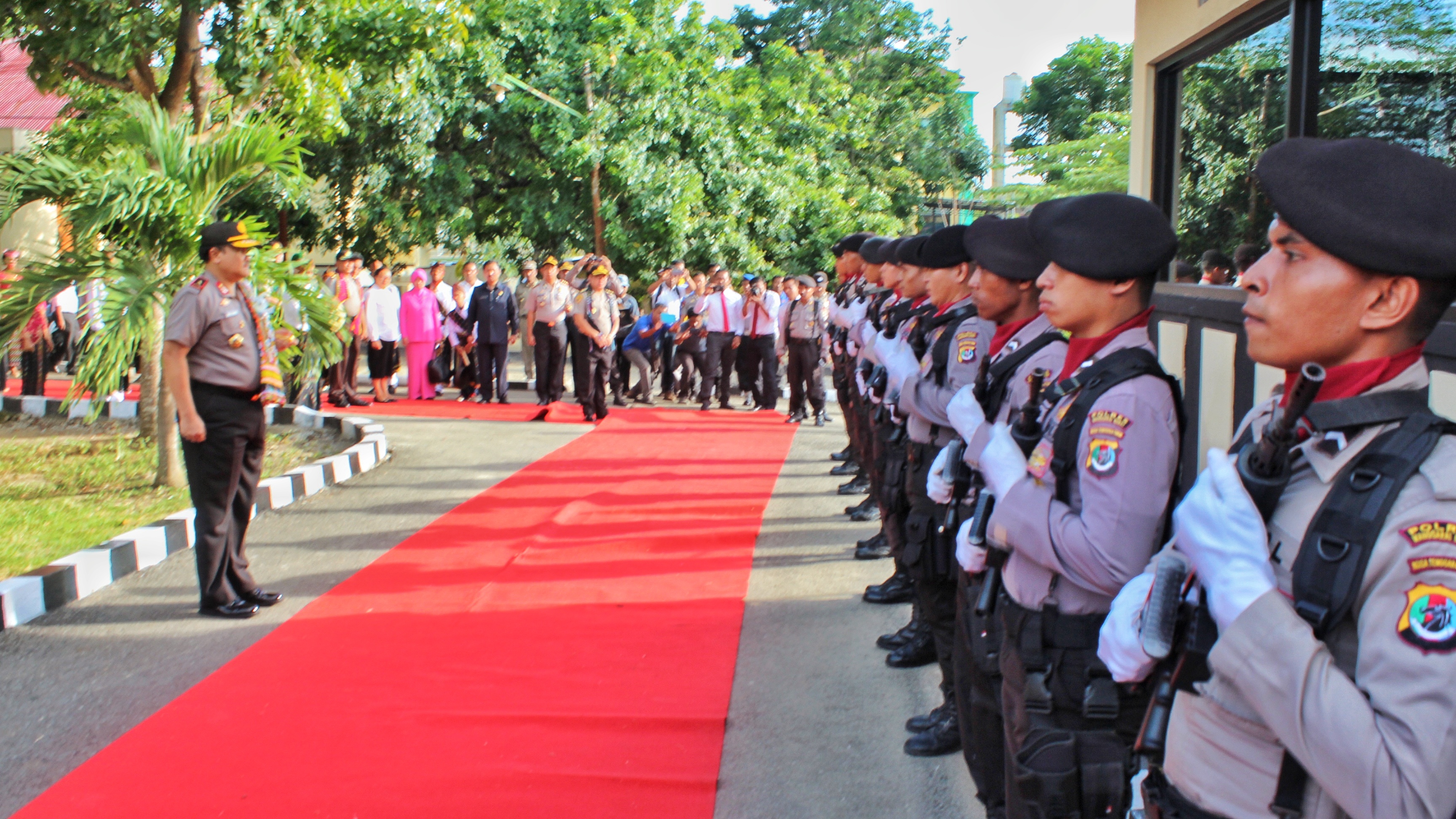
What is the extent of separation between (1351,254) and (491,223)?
19.5 meters

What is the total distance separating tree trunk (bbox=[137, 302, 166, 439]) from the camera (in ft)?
27.5

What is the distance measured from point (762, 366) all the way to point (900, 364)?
9167 mm

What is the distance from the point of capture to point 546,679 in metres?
4.57

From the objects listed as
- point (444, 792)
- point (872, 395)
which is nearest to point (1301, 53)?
point (872, 395)

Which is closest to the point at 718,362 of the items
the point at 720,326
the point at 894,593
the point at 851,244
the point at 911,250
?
the point at 720,326

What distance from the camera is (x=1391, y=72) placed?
3.63m

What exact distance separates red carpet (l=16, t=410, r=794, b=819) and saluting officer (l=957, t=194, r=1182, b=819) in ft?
4.56

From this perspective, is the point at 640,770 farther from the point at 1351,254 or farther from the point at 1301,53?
the point at 1301,53

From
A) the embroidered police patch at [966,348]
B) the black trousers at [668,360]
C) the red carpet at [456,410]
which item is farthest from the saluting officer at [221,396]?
the black trousers at [668,360]

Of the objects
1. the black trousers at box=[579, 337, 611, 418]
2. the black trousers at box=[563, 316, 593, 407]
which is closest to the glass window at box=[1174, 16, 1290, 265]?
the black trousers at box=[579, 337, 611, 418]

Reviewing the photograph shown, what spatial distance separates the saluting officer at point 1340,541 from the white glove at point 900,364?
110 inches

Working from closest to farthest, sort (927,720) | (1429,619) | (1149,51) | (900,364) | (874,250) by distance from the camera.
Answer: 1. (1429,619)
2. (927,720)
3. (900,364)
4. (1149,51)
5. (874,250)

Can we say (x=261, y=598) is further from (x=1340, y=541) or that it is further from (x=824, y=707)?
(x=1340, y=541)

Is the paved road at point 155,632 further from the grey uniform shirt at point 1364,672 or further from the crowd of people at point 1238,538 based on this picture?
the grey uniform shirt at point 1364,672
